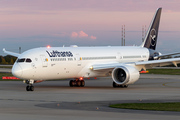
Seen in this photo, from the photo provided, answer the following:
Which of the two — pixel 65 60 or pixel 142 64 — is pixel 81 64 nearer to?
pixel 65 60

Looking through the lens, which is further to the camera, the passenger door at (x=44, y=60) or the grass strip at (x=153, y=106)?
the passenger door at (x=44, y=60)

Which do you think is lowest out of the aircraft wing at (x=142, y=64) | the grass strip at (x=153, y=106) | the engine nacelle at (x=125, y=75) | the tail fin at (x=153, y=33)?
the grass strip at (x=153, y=106)

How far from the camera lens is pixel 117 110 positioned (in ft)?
66.1

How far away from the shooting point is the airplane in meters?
33.7

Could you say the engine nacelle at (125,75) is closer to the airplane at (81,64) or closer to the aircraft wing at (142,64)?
the airplane at (81,64)

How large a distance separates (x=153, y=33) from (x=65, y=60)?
56.7 feet

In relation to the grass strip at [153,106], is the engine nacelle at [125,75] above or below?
above

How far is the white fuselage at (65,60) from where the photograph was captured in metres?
33.5

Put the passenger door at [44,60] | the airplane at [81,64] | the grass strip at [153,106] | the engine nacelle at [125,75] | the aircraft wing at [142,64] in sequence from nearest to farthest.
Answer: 1. the grass strip at [153,106]
2. the airplane at [81,64]
3. the passenger door at [44,60]
4. the engine nacelle at [125,75]
5. the aircraft wing at [142,64]

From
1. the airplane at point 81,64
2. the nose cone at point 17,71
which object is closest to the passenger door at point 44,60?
the airplane at point 81,64

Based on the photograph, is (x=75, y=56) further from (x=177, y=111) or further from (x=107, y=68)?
(x=177, y=111)

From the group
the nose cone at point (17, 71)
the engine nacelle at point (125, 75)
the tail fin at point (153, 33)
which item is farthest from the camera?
the tail fin at point (153, 33)

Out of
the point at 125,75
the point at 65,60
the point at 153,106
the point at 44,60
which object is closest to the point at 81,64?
the point at 65,60

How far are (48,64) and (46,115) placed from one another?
1670 centimetres
